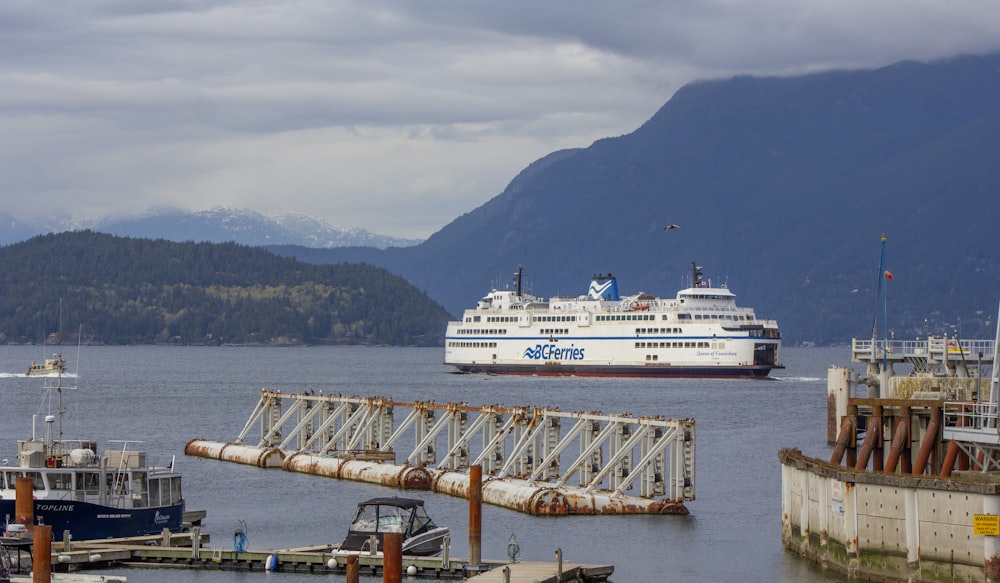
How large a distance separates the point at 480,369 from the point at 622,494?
112 meters

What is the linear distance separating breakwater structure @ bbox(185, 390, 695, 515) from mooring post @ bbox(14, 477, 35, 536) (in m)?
10.8

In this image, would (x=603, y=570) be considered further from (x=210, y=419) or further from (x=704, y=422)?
(x=210, y=419)

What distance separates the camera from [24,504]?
35.8m

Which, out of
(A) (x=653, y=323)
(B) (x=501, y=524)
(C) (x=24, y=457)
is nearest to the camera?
(C) (x=24, y=457)

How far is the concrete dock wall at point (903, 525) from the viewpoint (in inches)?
1128

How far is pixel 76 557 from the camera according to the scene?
33.3m

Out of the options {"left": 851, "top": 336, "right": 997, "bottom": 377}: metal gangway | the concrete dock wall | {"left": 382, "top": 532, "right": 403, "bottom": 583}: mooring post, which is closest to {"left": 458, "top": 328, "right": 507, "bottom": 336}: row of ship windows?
{"left": 851, "top": 336, "right": 997, "bottom": 377}: metal gangway

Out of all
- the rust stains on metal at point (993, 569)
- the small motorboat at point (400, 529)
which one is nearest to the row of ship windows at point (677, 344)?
the small motorboat at point (400, 529)

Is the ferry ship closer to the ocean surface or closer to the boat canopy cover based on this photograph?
the ocean surface

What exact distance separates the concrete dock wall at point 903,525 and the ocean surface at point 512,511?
3.62 feet

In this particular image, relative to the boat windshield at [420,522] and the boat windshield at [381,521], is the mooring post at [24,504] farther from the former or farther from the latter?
the boat windshield at [420,522]

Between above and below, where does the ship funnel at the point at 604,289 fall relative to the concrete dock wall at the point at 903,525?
above

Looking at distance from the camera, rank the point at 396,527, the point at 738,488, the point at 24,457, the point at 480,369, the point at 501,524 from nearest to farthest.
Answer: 1. the point at 396,527
2. the point at 24,457
3. the point at 501,524
4. the point at 738,488
5. the point at 480,369

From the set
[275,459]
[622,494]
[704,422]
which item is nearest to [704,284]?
[704,422]
